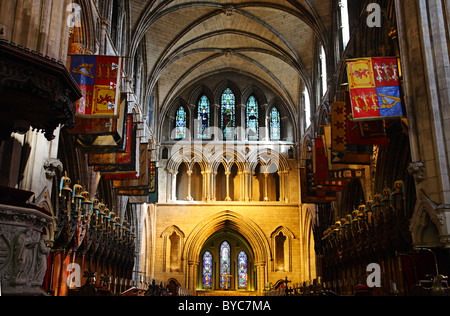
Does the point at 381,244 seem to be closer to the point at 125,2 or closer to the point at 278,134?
the point at 125,2

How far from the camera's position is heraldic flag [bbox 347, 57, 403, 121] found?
11.5m

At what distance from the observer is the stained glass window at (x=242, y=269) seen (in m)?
30.9

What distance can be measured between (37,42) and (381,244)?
10051 mm

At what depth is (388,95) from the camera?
11.6 metres

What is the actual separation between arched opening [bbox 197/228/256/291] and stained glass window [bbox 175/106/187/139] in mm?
6584

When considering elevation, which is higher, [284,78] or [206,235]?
[284,78]

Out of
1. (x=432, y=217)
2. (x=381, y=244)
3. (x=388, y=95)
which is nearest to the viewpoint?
(x=432, y=217)

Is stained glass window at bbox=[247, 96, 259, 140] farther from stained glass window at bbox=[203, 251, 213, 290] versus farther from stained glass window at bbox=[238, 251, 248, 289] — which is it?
stained glass window at bbox=[203, 251, 213, 290]

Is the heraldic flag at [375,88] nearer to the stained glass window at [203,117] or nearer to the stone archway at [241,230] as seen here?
the stone archway at [241,230]

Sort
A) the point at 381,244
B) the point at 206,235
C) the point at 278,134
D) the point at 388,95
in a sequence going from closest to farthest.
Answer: the point at 388,95, the point at 381,244, the point at 206,235, the point at 278,134

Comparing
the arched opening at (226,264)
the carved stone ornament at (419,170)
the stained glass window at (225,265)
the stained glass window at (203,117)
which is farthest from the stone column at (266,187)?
the carved stone ornament at (419,170)

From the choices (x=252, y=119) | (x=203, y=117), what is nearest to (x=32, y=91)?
(x=203, y=117)

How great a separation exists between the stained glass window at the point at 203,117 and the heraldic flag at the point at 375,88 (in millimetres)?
19024
